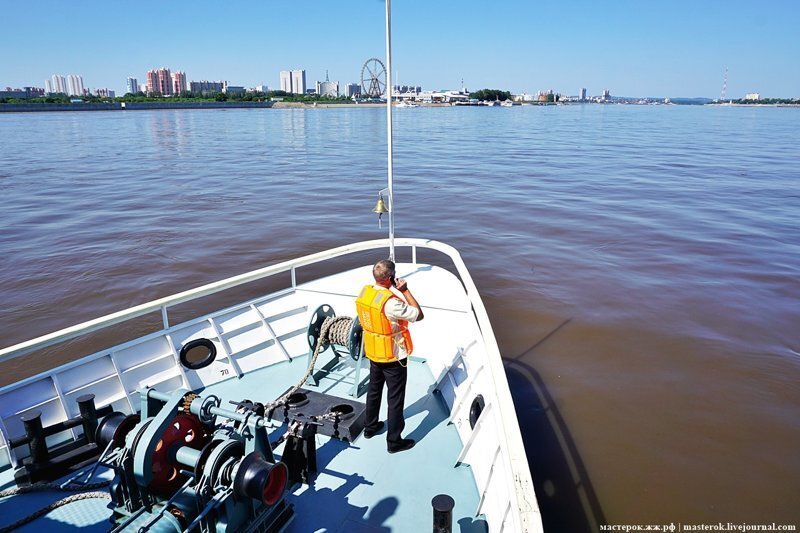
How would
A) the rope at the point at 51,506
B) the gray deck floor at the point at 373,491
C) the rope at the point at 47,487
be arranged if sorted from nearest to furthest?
the rope at the point at 51,506, the gray deck floor at the point at 373,491, the rope at the point at 47,487

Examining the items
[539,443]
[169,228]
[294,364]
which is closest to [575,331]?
[539,443]

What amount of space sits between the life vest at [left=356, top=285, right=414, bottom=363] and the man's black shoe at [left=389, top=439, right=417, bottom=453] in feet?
2.26

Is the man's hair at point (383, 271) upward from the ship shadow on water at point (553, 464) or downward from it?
upward

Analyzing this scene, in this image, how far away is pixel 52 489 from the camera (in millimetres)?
3451

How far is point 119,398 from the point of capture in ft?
13.8

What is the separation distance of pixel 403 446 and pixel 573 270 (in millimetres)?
9135

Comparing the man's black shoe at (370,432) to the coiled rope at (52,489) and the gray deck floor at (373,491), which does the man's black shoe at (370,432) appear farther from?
the coiled rope at (52,489)

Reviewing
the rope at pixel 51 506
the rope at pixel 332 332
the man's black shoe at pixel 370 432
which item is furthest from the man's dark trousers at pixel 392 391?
the rope at pixel 51 506

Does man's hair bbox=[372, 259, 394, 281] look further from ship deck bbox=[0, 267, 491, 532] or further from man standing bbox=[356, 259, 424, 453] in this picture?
ship deck bbox=[0, 267, 491, 532]

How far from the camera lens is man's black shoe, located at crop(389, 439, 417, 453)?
3924 millimetres

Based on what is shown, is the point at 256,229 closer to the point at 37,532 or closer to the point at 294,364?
the point at 294,364

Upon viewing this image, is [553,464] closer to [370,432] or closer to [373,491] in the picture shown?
[370,432]

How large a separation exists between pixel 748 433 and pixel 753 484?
3.35 ft

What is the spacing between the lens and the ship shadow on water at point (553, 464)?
5.14m
